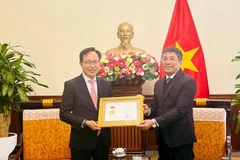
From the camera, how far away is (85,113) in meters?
2.41

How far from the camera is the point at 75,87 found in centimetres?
244

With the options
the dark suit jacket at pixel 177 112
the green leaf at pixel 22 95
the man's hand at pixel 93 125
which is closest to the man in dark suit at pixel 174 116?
the dark suit jacket at pixel 177 112

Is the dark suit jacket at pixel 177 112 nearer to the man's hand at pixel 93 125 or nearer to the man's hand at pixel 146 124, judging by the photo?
the man's hand at pixel 146 124

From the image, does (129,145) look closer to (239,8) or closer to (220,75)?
(220,75)

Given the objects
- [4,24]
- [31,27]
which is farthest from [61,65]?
[4,24]

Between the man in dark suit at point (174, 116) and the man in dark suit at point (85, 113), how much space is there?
341 millimetres

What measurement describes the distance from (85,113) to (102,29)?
6.58ft

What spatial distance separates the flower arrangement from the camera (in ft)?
10.4

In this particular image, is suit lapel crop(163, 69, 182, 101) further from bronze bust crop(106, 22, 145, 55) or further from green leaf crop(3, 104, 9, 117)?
green leaf crop(3, 104, 9, 117)

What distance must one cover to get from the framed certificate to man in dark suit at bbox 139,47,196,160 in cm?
9

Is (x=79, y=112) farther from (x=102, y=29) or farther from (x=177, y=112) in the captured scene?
(x=102, y=29)

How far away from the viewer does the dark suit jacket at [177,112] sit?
238 cm

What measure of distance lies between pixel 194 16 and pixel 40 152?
2.44m

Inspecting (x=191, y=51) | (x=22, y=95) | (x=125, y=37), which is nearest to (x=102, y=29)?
(x=125, y=37)
